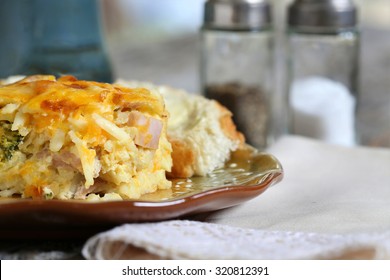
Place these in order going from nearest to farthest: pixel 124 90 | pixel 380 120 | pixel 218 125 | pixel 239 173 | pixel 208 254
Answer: pixel 208 254 → pixel 124 90 → pixel 239 173 → pixel 218 125 → pixel 380 120

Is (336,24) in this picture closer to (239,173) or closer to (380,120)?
(380,120)

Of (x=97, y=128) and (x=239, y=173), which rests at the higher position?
(x=97, y=128)

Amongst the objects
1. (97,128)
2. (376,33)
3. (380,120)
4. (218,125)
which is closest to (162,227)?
(97,128)

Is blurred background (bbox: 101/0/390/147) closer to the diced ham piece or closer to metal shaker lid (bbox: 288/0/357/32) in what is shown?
metal shaker lid (bbox: 288/0/357/32)

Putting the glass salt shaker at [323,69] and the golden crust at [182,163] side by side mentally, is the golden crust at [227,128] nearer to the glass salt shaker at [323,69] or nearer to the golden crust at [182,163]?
the golden crust at [182,163]

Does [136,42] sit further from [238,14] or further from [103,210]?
[103,210]

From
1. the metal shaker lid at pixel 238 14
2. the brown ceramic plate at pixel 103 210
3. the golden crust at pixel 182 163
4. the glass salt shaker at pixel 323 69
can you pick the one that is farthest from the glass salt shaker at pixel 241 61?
the brown ceramic plate at pixel 103 210

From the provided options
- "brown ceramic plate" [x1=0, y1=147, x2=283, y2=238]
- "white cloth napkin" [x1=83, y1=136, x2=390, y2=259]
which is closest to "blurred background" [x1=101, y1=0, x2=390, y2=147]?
"white cloth napkin" [x1=83, y1=136, x2=390, y2=259]
